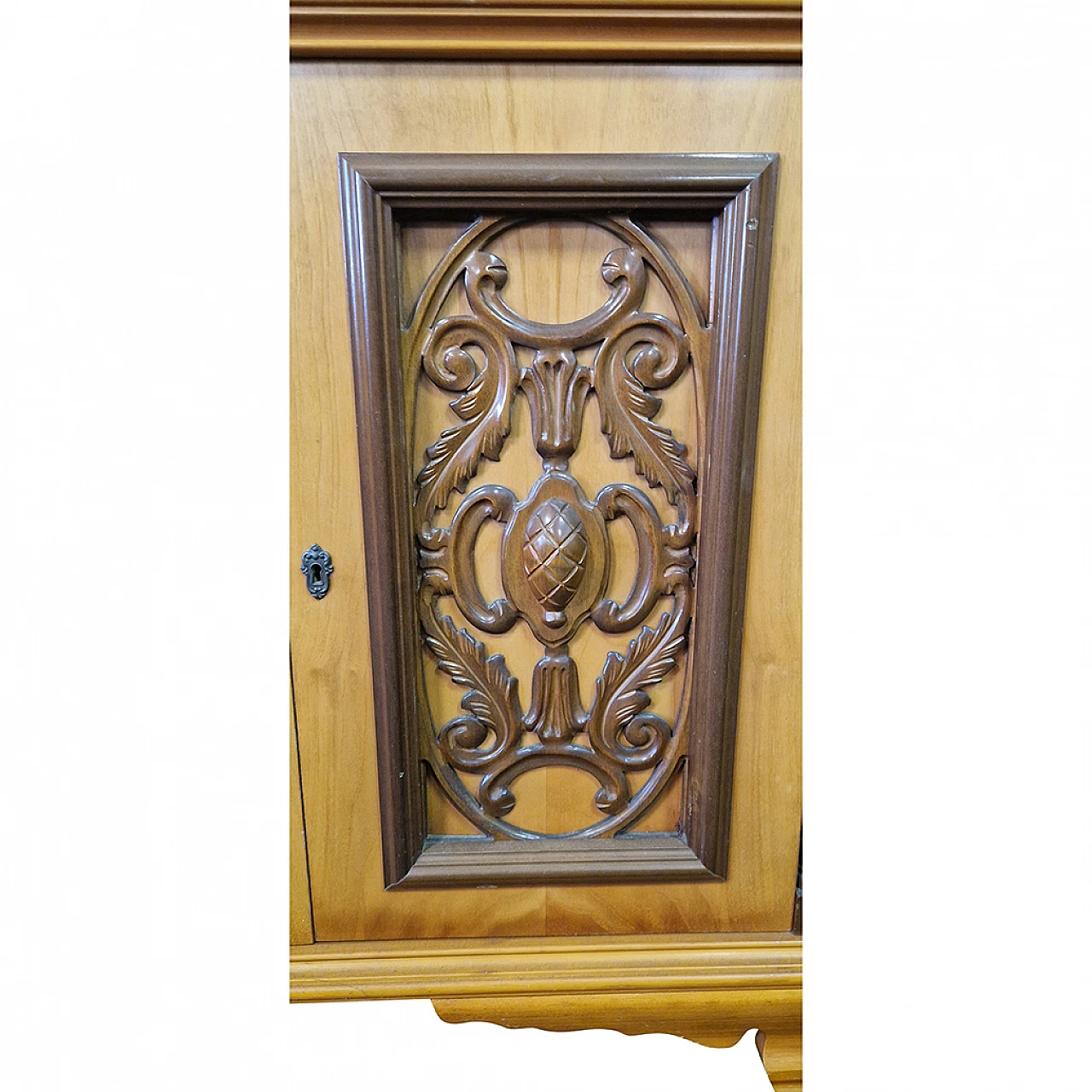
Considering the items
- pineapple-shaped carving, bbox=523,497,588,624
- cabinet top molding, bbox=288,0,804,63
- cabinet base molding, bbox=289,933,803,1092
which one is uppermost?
cabinet top molding, bbox=288,0,804,63

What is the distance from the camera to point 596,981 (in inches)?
27.0

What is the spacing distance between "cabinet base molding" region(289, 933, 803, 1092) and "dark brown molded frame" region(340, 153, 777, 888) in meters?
0.07

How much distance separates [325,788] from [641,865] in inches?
12.1

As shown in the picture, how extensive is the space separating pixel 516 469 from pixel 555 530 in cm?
7

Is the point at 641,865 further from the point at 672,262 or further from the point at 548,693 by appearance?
the point at 672,262

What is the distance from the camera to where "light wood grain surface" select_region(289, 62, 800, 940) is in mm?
618

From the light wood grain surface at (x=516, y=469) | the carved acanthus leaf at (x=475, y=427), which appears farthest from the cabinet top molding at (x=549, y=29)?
the carved acanthus leaf at (x=475, y=427)

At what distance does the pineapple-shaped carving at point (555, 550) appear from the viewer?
26.0 inches

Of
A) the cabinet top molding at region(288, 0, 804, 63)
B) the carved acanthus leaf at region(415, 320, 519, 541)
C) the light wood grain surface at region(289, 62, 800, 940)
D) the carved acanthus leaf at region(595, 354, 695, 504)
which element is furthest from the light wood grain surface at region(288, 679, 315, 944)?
the cabinet top molding at region(288, 0, 804, 63)

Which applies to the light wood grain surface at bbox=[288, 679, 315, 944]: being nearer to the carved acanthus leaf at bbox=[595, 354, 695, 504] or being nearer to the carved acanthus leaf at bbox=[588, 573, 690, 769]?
the carved acanthus leaf at bbox=[588, 573, 690, 769]

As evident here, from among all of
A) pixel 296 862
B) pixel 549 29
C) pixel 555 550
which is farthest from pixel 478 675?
pixel 549 29

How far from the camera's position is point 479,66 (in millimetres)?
616

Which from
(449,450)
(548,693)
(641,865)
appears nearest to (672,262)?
(449,450)

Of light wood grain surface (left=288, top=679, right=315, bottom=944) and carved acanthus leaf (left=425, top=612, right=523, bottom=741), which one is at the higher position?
carved acanthus leaf (left=425, top=612, right=523, bottom=741)
